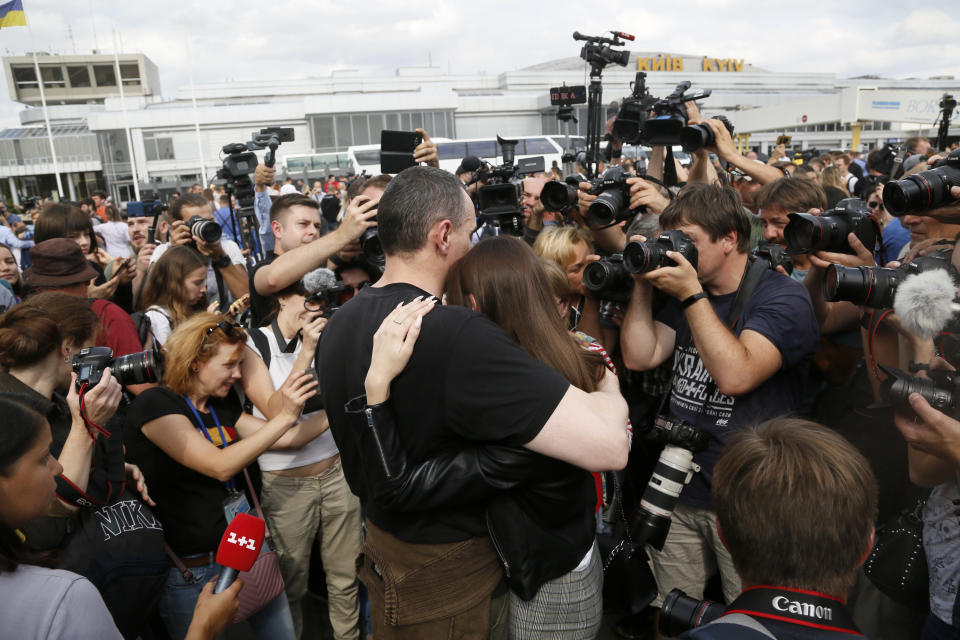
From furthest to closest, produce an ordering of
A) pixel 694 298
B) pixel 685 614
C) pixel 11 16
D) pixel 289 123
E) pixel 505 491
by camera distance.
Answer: pixel 289 123, pixel 11 16, pixel 694 298, pixel 505 491, pixel 685 614

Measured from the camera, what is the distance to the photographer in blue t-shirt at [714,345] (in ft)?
7.47

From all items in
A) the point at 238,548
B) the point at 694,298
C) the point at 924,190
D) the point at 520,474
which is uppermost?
the point at 924,190

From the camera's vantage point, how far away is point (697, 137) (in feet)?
11.4

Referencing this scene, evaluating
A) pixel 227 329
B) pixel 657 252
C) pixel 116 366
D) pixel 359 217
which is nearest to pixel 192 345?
pixel 227 329

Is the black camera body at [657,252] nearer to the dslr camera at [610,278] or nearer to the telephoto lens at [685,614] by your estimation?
the dslr camera at [610,278]

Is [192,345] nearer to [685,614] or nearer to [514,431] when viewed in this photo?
[514,431]

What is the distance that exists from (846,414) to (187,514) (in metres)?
3.00

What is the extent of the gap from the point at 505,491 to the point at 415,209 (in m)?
0.84

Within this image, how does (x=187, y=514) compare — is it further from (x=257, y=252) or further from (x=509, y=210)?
(x=257, y=252)

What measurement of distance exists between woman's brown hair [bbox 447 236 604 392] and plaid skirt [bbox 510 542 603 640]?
0.58 meters

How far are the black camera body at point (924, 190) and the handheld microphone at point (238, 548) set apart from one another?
2265 mm

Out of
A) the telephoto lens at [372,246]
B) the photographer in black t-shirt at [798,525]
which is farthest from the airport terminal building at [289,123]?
the photographer in black t-shirt at [798,525]

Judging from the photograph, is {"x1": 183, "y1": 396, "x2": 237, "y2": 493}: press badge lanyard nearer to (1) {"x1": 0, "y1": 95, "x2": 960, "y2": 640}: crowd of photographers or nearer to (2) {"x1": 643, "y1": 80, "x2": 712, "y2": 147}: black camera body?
(1) {"x1": 0, "y1": 95, "x2": 960, "y2": 640}: crowd of photographers

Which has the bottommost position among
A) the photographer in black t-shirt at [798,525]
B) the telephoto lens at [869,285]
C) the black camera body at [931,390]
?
the photographer in black t-shirt at [798,525]
